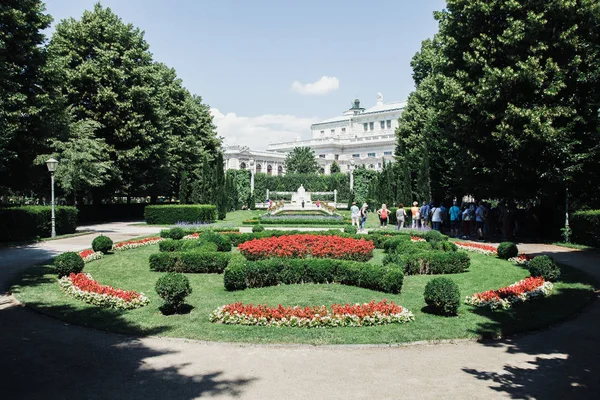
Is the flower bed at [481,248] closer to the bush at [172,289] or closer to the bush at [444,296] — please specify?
the bush at [444,296]

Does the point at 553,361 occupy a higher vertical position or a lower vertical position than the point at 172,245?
lower

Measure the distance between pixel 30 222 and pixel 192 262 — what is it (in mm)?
11465

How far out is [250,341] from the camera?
23.4ft

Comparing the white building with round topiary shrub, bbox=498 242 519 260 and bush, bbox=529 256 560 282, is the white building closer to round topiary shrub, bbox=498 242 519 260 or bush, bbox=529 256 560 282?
round topiary shrub, bbox=498 242 519 260

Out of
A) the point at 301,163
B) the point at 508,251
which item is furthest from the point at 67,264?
the point at 301,163

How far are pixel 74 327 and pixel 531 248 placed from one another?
1719cm

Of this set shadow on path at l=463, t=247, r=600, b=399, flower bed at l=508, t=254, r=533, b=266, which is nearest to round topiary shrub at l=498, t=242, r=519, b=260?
flower bed at l=508, t=254, r=533, b=266

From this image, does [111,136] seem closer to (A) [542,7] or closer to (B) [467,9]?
(B) [467,9]

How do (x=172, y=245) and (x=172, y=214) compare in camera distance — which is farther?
(x=172, y=214)

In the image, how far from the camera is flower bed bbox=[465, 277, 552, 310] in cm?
926

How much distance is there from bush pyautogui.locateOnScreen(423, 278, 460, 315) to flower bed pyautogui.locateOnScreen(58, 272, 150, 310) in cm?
585

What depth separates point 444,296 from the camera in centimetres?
845

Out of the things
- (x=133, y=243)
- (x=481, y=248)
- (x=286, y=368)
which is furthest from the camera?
(x=133, y=243)

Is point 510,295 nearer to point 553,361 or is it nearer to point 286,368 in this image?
point 553,361
